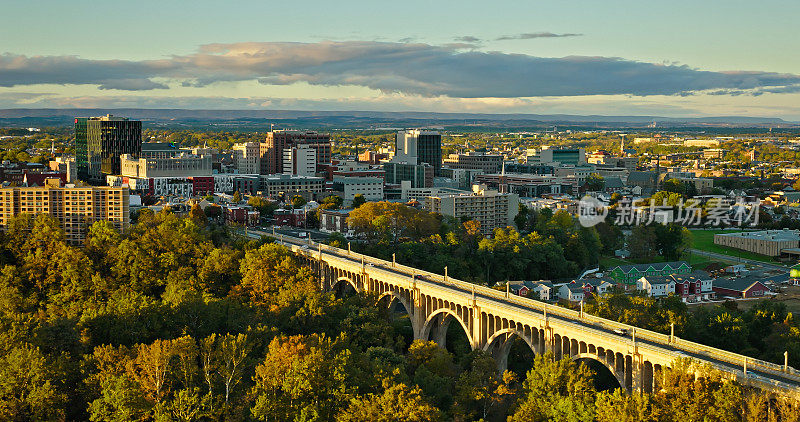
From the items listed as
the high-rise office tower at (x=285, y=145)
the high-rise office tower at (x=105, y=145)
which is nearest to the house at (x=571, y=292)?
the high-rise office tower at (x=285, y=145)

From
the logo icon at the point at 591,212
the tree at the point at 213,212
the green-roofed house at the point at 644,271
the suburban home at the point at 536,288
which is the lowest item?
the suburban home at the point at 536,288

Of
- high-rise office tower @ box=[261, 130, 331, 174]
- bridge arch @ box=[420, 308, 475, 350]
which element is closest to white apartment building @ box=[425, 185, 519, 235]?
bridge arch @ box=[420, 308, 475, 350]

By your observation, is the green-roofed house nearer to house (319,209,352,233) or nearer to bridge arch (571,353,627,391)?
house (319,209,352,233)

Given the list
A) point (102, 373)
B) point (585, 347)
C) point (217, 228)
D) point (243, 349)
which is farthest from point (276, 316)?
point (217, 228)

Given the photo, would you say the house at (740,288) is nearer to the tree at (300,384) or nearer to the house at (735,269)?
the house at (735,269)

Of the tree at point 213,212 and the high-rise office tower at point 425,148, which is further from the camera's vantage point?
the high-rise office tower at point 425,148

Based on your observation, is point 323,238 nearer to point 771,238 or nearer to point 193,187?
point 193,187

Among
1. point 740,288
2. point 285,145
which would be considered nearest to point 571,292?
point 740,288
